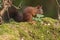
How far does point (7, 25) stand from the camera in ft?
21.2

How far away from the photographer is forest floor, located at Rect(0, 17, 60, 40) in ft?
20.2

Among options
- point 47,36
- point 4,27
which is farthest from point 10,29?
point 47,36

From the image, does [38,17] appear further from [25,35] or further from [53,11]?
[53,11]

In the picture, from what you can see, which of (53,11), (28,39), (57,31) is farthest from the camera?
(53,11)

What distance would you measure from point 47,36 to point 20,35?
59 centimetres

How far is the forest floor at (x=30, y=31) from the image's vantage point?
20.2ft

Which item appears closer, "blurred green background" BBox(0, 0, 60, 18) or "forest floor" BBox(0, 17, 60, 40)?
"forest floor" BBox(0, 17, 60, 40)

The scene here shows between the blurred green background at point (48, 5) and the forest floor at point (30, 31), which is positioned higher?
the forest floor at point (30, 31)

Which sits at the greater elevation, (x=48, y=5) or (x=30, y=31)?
(x=30, y=31)

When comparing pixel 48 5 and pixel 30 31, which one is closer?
pixel 30 31

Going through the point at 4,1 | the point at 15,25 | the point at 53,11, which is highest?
the point at 4,1

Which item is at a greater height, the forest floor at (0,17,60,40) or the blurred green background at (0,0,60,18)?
the forest floor at (0,17,60,40)

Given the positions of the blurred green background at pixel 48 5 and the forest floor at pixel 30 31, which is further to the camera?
the blurred green background at pixel 48 5

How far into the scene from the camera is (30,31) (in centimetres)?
647
